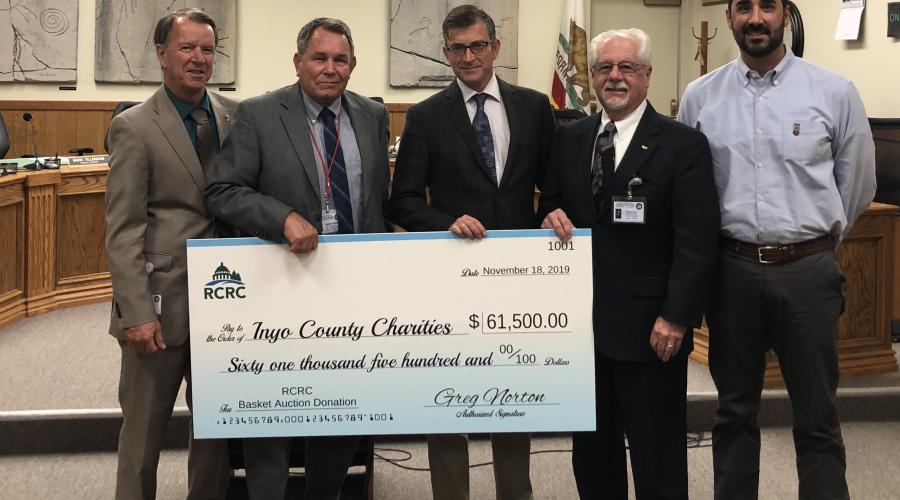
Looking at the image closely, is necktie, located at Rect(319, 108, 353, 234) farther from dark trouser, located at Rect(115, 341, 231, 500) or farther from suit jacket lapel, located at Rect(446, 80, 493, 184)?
dark trouser, located at Rect(115, 341, 231, 500)

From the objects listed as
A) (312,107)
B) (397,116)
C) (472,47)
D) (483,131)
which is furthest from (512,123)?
(397,116)

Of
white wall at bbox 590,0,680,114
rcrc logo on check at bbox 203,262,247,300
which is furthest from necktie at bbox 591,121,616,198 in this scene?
white wall at bbox 590,0,680,114

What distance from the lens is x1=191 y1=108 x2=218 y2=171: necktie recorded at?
2.57 meters

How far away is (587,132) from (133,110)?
1241mm

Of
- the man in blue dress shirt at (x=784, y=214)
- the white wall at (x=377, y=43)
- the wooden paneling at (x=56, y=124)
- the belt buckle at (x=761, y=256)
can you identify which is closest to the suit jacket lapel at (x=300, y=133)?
the man in blue dress shirt at (x=784, y=214)

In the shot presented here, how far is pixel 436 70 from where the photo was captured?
860cm

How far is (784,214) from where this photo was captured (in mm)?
2461

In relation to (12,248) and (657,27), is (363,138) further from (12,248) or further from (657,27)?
(657,27)

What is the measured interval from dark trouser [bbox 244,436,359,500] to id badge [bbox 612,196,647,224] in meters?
0.97

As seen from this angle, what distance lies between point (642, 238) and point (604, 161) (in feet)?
0.74

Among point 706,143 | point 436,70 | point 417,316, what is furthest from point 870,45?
point 417,316

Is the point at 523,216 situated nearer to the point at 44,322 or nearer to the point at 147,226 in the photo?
the point at 147,226

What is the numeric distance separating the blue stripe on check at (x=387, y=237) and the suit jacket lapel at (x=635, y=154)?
0.44ft

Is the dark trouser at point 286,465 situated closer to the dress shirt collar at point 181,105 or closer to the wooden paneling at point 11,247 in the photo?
the dress shirt collar at point 181,105
